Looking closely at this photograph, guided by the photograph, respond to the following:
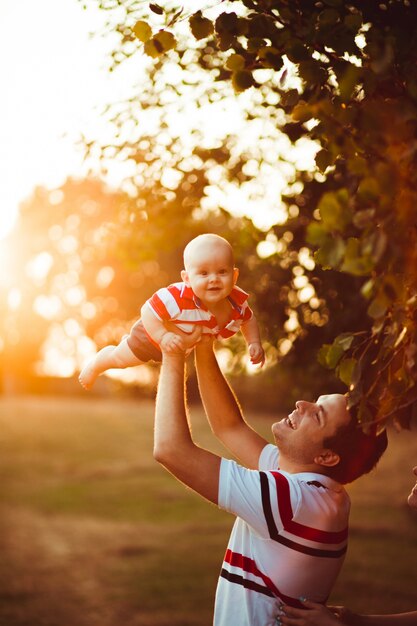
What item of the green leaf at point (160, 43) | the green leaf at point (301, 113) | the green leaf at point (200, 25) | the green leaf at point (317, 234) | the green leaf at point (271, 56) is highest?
the green leaf at point (200, 25)

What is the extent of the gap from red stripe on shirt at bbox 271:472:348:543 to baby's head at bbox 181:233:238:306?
0.79 metres

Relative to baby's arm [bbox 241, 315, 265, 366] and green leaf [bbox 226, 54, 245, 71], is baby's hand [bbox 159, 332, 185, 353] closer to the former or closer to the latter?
baby's arm [bbox 241, 315, 265, 366]

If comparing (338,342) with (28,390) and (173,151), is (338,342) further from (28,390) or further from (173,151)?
(28,390)

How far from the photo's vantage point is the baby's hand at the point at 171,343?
347cm

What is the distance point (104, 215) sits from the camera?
9.19m

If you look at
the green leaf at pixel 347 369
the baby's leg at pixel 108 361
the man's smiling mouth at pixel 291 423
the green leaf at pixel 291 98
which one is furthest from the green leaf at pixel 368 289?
the baby's leg at pixel 108 361

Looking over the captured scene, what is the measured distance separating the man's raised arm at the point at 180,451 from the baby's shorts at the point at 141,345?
0.31 meters

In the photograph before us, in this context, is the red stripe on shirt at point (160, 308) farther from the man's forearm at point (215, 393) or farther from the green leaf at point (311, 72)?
the green leaf at point (311, 72)

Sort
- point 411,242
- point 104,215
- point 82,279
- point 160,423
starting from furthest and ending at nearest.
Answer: point 82,279
point 104,215
point 160,423
point 411,242

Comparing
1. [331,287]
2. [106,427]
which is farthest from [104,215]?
[106,427]

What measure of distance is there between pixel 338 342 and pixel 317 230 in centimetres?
71

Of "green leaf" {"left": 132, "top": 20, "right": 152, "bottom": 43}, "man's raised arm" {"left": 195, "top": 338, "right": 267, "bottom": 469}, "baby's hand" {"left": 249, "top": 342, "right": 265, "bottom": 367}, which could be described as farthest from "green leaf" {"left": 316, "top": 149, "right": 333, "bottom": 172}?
"man's raised arm" {"left": 195, "top": 338, "right": 267, "bottom": 469}

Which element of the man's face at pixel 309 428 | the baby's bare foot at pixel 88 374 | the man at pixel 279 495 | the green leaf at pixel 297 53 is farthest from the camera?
the baby's bare foot at pixel 88 374

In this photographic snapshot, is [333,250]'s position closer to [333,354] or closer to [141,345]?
[333,354]
